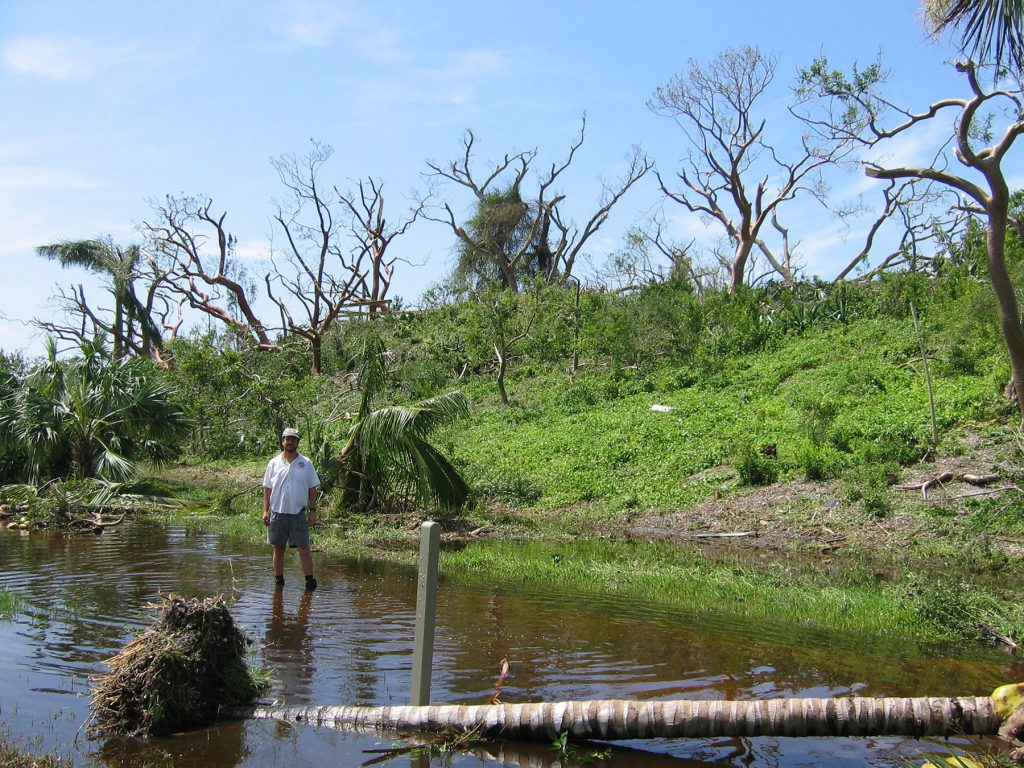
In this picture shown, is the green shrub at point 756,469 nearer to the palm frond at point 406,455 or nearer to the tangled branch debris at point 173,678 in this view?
the palm frond at point 406,455

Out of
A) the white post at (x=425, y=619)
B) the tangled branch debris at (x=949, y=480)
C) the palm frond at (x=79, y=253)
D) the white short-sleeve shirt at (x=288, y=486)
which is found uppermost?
the palm frond at (x=79, y=253)

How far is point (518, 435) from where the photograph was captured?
22625 mm

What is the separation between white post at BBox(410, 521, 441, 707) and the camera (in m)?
5.29

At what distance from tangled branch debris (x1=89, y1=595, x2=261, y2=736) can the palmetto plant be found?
7.82 metres

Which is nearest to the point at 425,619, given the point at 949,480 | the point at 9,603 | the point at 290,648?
the point at 290,648

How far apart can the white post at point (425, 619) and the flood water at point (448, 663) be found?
345mm

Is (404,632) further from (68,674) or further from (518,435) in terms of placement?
(518,435)

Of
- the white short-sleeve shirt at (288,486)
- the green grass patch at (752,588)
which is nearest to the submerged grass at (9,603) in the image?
the white short-sleeve shirt at (288,486)

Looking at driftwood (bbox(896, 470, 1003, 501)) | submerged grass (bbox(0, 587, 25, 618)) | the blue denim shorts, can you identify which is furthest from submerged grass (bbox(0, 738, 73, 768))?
driftwood (bbox(896, 470, 1003, 501))

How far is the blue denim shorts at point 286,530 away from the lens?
368 inches

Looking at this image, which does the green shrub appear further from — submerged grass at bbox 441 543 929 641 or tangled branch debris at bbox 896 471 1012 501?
submerged grass at bbox 441 543 929 641

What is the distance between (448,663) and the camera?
6.76 m

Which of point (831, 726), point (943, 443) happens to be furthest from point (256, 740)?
point (943, 443)

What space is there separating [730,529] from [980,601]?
6.14 metres
